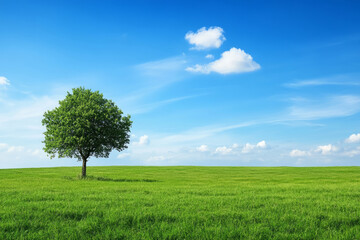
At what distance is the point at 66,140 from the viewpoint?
41.0 meters

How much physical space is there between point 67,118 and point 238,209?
34623 mm

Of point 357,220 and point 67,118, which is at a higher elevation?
point 67,118

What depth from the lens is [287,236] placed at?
871cm

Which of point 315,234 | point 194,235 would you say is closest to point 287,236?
point 315,234

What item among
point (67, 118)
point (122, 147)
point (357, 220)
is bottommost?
point (357, 220)

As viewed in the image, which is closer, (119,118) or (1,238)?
(1,238)

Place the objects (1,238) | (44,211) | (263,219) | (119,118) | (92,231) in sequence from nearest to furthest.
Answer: (1,238) < (92,231) < (263,219) < (44,211) < (119,118)

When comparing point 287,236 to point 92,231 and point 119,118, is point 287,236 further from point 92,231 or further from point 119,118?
point 119,118

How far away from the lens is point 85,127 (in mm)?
41688

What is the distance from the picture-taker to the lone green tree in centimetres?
4144

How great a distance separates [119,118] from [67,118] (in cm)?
730

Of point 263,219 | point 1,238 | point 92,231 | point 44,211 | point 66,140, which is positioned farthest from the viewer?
point 66,140

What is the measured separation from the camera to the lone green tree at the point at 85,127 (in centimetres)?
4144

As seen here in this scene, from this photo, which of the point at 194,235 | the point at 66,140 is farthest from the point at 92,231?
the point at 66,140
